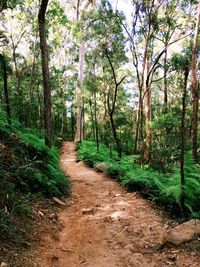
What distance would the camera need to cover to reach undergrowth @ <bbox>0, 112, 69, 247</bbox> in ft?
15.8

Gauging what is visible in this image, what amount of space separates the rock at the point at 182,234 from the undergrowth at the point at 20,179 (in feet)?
8.27

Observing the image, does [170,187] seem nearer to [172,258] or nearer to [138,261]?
[172,258]

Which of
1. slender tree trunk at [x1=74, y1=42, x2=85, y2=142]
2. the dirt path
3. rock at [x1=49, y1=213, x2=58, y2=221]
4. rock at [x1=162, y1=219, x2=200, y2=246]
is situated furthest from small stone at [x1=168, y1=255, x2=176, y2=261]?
slender tree trunk at [x1=74, y1=42, x2=85, y2=142]

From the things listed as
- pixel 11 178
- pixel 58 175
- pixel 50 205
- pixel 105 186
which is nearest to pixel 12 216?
pixel 11 178

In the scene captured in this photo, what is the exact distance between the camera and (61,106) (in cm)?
Answer: 3422

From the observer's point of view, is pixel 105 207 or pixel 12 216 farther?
pixel 105 207

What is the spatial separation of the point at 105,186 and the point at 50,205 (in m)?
3.33

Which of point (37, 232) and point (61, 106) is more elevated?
point (61, 106)

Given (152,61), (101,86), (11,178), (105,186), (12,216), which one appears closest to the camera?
(12,216)

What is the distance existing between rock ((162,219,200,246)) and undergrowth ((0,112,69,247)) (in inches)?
99.2

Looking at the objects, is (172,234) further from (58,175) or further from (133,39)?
(133,39)

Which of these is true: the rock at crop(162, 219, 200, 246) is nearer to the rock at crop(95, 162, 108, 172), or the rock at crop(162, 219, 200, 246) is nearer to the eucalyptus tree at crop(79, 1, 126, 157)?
the rock at crop(95, 162, 108, 172)

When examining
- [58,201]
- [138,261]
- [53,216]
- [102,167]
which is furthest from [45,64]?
[138,261]

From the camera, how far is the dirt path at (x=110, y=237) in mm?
4570
